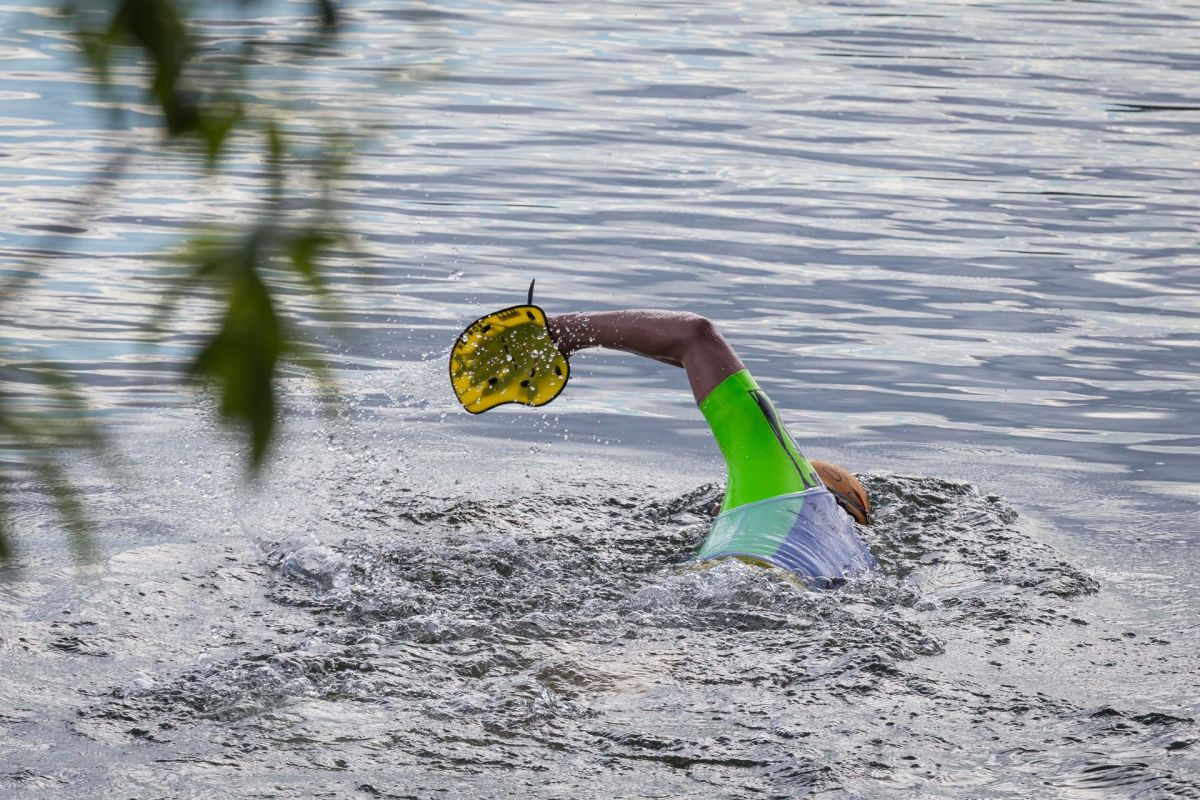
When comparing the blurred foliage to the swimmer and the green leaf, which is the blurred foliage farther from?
the swimmer

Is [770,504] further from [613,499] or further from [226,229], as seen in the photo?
[226,229]

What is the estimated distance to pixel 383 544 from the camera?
551cm

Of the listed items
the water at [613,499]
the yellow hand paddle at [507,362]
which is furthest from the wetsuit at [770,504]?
the yellow hand paddle at [507,362]

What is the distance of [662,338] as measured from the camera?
18.0ft

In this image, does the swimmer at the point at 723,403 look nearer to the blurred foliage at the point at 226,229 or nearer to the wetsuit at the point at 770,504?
the wetsuit at the point at 770,504

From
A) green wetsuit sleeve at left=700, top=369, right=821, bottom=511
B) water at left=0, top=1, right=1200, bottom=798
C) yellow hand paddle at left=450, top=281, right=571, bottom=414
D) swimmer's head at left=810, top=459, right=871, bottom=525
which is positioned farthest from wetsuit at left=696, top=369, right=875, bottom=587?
yellow hand paddle at left=450, top=281, right=571, bottom=414

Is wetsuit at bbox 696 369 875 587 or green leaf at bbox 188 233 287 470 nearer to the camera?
green leaf at bbox 188 233 287 470

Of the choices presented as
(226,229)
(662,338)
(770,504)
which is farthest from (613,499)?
(226,229)

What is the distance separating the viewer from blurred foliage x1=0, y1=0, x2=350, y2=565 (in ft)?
3.17

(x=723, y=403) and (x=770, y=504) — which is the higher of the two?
(x=723, y=403)

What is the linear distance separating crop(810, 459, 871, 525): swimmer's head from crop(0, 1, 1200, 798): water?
160 mm

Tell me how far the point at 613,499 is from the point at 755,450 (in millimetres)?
1154

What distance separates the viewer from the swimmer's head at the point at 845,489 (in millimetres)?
5684

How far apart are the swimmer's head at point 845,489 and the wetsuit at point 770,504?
35 centimetres
